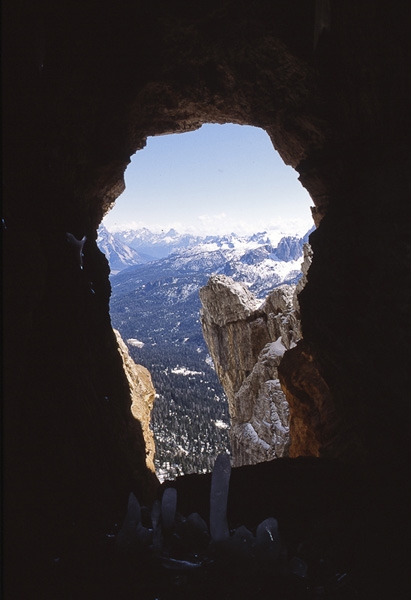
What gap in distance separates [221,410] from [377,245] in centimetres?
13758

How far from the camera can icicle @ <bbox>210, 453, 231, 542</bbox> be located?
7684mm

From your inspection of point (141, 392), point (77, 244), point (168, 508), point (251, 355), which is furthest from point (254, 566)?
point (251, 355)

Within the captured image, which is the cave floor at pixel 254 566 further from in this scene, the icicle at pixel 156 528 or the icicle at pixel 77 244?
the icicle at pixel 77 244

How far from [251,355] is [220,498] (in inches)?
1405

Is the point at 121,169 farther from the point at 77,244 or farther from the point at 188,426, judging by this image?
the point at 188,426

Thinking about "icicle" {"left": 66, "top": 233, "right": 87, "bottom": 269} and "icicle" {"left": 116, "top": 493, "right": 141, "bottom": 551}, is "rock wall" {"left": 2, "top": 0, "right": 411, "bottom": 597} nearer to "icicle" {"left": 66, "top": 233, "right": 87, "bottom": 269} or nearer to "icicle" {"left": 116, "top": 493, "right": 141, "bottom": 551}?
"icicle" {"left": 66, "top": 233, "right": 87, "bottom": 269}

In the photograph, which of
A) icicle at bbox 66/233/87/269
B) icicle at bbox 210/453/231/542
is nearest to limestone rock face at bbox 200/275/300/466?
icicle at bbox 210/453/231/542

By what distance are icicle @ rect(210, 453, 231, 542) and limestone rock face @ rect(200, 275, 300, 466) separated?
937 inches

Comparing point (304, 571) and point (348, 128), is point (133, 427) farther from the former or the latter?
point (348, 128)

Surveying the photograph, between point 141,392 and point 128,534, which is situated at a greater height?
point 128,534

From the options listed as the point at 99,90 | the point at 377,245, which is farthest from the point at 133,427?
the point at 99,90

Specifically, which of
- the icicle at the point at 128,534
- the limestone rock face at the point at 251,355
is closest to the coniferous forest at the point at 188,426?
the limestone rock face at the point at 251,355

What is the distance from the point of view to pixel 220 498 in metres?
7.93

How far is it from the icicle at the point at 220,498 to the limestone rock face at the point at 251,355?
78.1 ft
